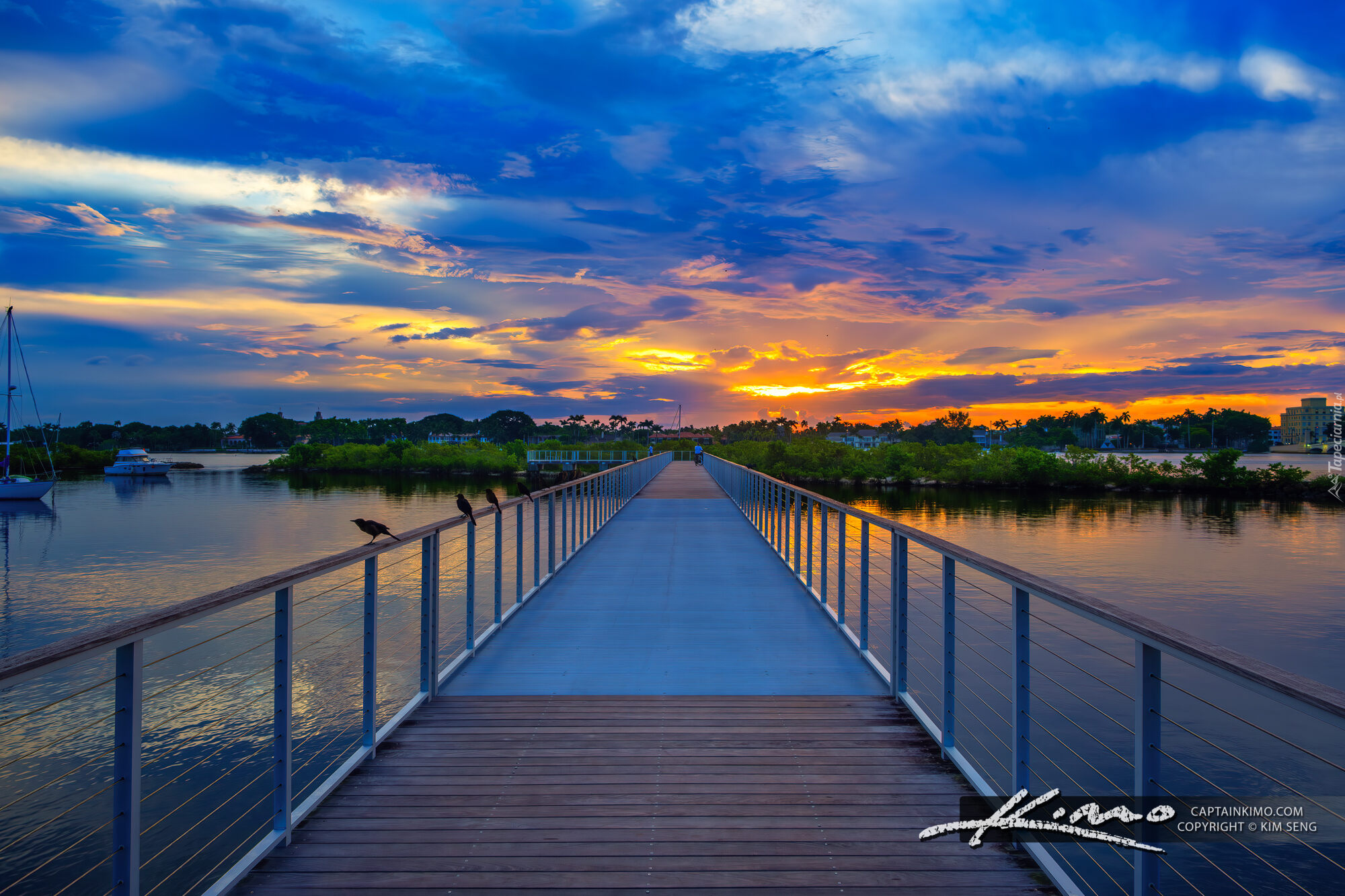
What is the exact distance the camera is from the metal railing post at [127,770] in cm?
149

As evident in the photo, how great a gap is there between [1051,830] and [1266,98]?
1975 cm

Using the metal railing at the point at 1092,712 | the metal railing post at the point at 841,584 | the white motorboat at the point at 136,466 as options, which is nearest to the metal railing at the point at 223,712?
the metal railing at the point at 1092,712

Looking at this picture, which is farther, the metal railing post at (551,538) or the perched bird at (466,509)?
the metal railing post at (551,538)

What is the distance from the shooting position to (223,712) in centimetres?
829

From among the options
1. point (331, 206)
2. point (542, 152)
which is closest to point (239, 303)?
point (331, 206)

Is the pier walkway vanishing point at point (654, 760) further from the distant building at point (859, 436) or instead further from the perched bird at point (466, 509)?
the distant building at point (859, 436)

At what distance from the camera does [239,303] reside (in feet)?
65.2

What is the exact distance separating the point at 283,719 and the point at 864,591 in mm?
2893

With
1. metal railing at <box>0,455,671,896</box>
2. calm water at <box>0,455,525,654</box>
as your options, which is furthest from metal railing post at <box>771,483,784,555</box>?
calm water at <box>0,455,525,654</box>

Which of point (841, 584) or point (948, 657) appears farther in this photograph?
point (841, 584)

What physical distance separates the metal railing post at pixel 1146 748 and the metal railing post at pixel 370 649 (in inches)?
93.4

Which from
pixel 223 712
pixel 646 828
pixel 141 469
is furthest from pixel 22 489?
pixel 646 828

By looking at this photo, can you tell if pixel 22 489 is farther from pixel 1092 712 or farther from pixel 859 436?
pixel 859 436

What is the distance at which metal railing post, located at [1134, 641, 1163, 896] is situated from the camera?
61.7 inches
